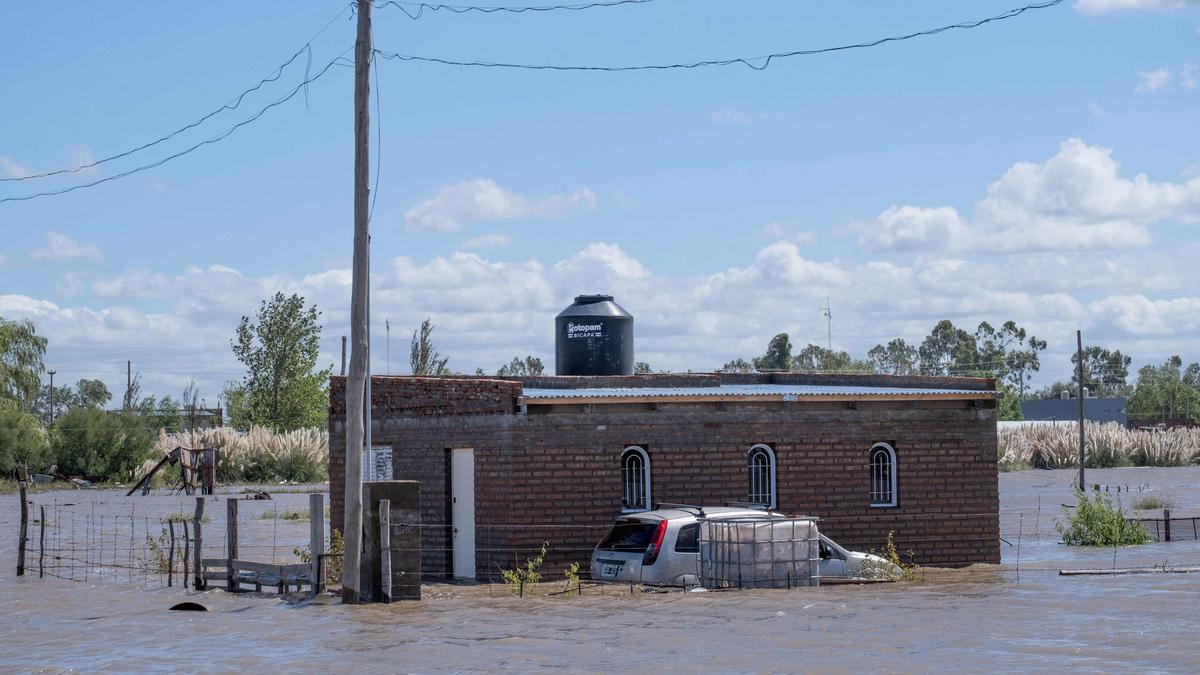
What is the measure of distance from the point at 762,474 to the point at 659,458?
6.33 ft

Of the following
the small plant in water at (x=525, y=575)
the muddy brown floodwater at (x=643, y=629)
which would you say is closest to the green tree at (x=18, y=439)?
the muddy brown floodwater at (x=643, y=629)

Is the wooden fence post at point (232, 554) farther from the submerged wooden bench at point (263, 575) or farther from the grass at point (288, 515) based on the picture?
the grass at point (288, 515)

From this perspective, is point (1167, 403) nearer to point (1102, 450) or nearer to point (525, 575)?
point (1102, 450)

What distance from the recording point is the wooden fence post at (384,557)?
19.5 meters

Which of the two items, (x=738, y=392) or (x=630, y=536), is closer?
(x=630, y=536)

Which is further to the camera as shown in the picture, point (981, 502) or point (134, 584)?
point (981, 502)

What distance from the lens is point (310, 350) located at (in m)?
77.2

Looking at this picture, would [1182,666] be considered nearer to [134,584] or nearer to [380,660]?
[380,660]

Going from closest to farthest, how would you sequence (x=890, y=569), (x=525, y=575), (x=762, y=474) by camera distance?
(x=525, y=575) → (x=890, y=569) → (x=762, y=474)

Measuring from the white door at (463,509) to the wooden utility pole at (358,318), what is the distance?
138 inches

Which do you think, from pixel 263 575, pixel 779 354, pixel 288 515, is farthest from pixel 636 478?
pixel 779 354

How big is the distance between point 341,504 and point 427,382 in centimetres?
253

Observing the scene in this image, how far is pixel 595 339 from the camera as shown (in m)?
26.7

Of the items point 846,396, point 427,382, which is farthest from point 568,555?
point 846,396
